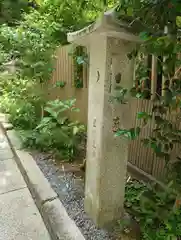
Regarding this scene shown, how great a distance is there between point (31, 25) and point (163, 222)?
441 centimetres

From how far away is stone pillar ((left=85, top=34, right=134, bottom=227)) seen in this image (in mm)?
1481

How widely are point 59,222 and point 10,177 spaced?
4.56ft

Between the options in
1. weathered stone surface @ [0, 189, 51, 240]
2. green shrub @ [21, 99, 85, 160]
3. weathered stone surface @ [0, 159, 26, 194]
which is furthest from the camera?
green shrub @ [21, 99, 85, 160]

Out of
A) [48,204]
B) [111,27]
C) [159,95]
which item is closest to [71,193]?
[48,204]

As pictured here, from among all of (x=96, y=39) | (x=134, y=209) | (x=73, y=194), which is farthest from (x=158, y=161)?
(x=96, y=39)

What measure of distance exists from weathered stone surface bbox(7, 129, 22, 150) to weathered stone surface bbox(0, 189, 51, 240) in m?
1.19

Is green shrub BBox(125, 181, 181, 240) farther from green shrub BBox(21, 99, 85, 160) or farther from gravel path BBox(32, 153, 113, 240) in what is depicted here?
green shrub BBox(21, 99, 85, 160)

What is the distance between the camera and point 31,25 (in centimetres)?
450

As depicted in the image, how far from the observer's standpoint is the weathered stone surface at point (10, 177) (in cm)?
270

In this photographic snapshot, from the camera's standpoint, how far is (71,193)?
233 cm

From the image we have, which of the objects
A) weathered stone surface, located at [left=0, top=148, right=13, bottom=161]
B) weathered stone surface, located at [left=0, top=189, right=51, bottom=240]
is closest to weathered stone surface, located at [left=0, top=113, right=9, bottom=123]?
weathered stone surface, located at [left=0, top=148, right=13, bottom=161]

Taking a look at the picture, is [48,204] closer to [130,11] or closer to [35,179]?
[35,179]

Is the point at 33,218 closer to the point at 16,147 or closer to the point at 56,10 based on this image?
the point at 16,147

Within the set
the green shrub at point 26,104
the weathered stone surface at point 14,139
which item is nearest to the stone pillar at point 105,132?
the weathered stone surface at point 14,139
